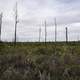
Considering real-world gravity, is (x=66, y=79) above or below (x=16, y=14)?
below

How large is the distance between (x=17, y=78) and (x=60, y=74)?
1.64 metres

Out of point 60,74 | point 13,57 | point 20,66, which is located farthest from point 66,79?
point 13,57

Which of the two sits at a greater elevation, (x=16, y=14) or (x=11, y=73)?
(x=16, y=14)

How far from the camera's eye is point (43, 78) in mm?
6410

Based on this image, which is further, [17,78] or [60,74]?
[60,74]

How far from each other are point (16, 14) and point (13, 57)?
150 ft

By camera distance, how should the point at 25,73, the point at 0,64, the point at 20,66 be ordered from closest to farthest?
1. the point at 25,73
2. the point at 20,66
3. the point at 0,64

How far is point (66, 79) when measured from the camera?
660cm

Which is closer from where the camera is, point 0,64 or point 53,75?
point 53,75

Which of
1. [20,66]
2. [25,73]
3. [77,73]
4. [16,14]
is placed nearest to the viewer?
[25,73]

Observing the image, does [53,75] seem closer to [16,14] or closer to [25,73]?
[25,73]

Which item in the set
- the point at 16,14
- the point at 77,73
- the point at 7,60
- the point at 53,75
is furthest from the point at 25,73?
the point at 16,14

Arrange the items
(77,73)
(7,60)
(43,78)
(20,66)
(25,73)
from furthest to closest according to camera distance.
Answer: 1. (7,60)
2. (20,66)
3. (77,73)
4. (25,73)
5. (43,78)

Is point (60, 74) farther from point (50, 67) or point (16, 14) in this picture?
point (16, 14)
